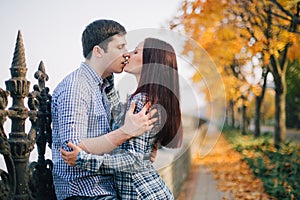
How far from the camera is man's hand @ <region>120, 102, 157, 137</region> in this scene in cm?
204

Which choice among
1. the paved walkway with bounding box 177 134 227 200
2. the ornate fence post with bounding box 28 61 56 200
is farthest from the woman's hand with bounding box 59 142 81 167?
the paved walkway with bounding box 177 134 227 200

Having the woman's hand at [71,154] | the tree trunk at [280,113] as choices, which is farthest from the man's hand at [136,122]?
the tree trunk at [280,113]

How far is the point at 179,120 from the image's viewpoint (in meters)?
2.31

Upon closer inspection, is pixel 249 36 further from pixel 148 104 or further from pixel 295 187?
pixel 148 104

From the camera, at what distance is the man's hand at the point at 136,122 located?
204cm

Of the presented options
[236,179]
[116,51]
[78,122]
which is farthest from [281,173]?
[78,122]

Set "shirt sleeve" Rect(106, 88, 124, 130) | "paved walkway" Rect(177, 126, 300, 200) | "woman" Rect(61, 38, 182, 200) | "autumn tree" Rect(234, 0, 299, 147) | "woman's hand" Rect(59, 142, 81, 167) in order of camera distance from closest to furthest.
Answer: "woman's hand" Rect(59, 142, 81, 167) < "woman" Rect(61, 38, 182, 200) < "shirt sleeve" Rect(106, 88, 124, 130) < "paved walkway" Rect(177, 126, 300, 200) < "autumn tree" Rect(234, 0, 299, 147)

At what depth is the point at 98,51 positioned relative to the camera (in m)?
2.27

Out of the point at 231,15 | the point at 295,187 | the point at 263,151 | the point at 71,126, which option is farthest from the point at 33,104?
the point at 263,151

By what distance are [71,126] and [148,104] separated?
394mm

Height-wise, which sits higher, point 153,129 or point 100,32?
point 100,32

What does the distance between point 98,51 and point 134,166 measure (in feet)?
2.09

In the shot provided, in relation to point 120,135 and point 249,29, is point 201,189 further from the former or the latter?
point 120,135

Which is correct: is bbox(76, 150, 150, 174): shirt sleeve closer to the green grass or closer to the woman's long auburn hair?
the woman's long auburn hair
